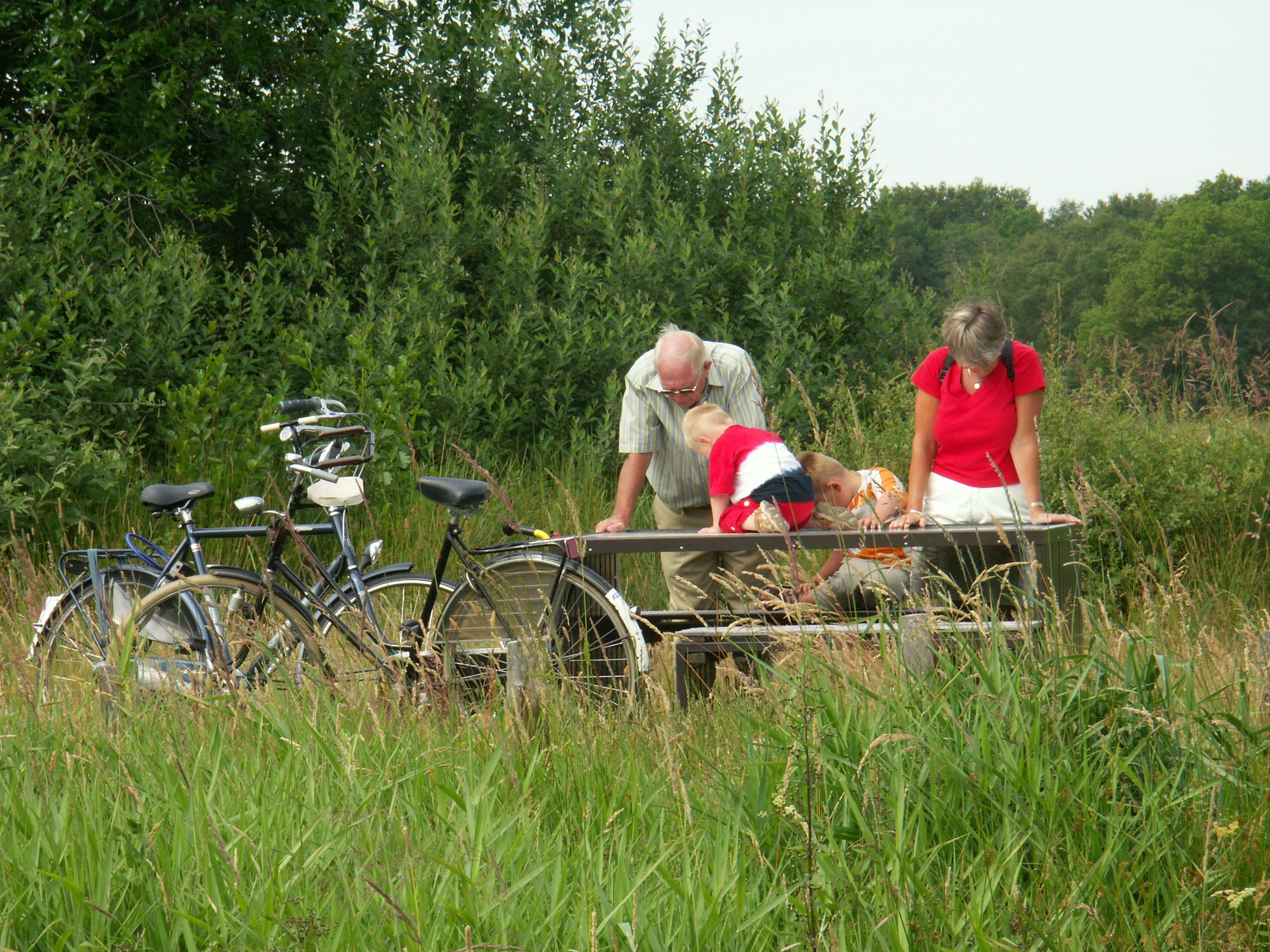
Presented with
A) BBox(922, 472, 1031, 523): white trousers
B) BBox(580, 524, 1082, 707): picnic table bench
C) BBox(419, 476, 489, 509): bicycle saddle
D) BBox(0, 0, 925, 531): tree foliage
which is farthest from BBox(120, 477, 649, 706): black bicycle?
BBox(0, 0, 925, 531): tree foliage

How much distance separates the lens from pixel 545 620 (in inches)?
173

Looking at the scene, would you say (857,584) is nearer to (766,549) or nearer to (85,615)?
(766,549)

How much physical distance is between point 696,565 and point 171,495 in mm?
2726

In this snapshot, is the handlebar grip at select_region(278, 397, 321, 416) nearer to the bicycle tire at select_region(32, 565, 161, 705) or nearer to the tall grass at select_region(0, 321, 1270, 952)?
the bicycle tire at select_region(32, 565, 161, 705)

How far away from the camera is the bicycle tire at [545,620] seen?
14.1 feet

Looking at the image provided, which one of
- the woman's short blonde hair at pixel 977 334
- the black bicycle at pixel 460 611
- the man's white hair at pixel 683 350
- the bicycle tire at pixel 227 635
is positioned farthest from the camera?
the man's white hair at pixel 683 350

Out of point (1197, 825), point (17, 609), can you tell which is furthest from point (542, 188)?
point (1197, 825)

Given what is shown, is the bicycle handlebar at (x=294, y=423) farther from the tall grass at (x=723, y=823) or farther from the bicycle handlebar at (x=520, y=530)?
the tall grass at (x=723, y=823)

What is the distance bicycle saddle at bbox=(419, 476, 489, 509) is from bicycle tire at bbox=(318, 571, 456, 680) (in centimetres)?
34

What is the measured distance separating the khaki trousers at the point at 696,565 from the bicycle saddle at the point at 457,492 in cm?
133

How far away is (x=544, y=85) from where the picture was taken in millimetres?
11008

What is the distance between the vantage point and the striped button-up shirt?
215 inches

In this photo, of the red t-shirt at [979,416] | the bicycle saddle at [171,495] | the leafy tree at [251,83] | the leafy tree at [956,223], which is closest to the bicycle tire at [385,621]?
the bicycle saddle at [171,495]

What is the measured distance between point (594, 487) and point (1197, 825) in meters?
Answer: 6.99
